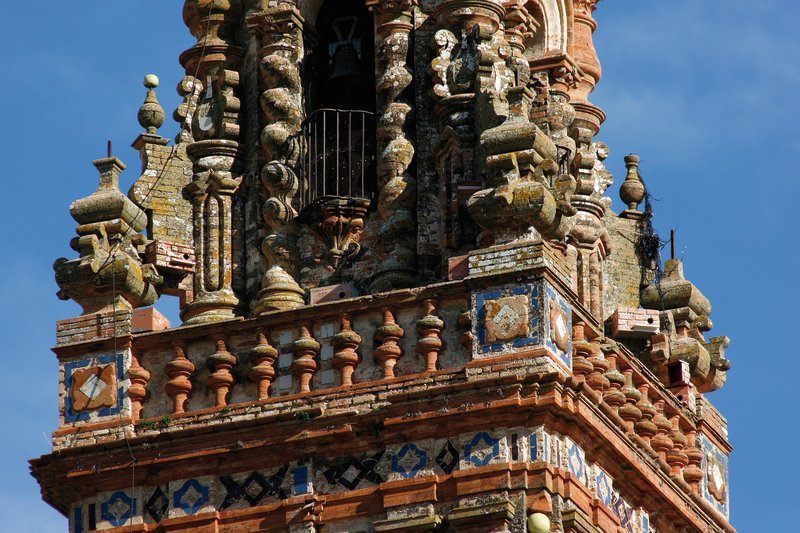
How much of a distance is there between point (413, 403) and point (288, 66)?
5.19 metres

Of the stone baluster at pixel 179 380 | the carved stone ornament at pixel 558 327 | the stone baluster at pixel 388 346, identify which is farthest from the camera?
the stone baluster at pixel 179 380

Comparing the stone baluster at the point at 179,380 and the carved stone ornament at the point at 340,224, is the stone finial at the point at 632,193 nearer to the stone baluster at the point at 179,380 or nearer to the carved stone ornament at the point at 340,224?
the carved stone ornament at the point at 340,224

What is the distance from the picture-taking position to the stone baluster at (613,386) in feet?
115

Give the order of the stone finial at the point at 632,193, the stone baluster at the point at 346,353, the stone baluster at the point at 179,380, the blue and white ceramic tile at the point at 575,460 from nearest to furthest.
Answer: the blue and white ceramic tile at the point at 575,460
the stone baluster at the point at 346,353
the stone baluster at the point at 179,380
the stone finial at the point at 632,193

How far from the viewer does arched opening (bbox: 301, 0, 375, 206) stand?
36.5 metres

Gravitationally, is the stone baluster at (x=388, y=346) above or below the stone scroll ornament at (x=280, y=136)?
below

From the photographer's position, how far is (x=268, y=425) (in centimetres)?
3381

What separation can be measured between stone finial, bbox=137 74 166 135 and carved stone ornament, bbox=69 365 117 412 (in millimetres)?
3711

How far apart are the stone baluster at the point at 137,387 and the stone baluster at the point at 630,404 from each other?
16.4 ft

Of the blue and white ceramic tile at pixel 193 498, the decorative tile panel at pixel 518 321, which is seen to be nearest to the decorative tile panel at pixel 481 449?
the decorative tile panel at pixel 518 321

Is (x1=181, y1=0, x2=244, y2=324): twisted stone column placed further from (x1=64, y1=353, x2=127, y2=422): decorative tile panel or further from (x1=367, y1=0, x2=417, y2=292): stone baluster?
(x1=367, y1=0, x2=417, y2=292): stone baluster

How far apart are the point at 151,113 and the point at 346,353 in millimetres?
5041

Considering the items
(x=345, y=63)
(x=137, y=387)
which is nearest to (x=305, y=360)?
(x=137, y=387)

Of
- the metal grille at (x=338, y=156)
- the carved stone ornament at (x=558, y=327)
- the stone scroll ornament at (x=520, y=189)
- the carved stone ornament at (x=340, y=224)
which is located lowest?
the carved stone ornament at (x=558, y=327)
